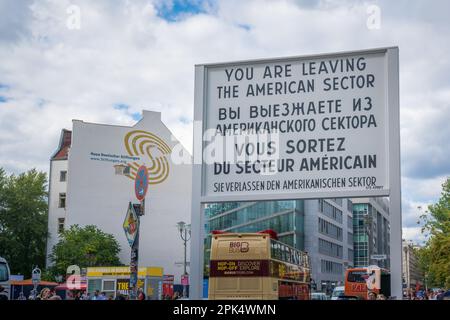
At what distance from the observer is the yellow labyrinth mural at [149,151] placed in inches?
3204

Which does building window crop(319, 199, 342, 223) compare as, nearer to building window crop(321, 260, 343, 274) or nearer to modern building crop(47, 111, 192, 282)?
building window crop(321, 260, 343, 274)

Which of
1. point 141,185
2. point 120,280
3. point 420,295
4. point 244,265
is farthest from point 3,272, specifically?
point 420,295

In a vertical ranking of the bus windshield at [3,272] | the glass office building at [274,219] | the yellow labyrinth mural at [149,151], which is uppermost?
the yellow labyrinth mural at [149,151]

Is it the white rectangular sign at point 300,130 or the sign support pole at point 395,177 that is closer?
the sign support pole at point 395,177

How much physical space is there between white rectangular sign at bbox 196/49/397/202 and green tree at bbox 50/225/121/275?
186ft

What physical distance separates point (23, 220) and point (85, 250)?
13111 mm

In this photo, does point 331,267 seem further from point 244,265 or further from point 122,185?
point 244,265

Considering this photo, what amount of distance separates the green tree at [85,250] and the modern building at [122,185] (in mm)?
5184

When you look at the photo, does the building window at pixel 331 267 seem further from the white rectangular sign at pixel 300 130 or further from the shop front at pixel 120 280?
the white rectangular sign at pixel 300 130

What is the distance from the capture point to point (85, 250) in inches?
2638

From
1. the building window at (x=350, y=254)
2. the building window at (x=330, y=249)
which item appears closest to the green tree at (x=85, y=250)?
the building window at (x=330, y=249)

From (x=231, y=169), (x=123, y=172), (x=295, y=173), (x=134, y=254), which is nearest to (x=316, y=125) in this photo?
(x=295, y=173)
